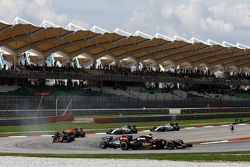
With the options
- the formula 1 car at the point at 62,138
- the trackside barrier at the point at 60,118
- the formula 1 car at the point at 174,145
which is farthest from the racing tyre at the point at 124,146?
the trackside barrier at the point at 60,118

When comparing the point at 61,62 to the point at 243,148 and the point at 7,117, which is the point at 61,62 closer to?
the point at 7,117

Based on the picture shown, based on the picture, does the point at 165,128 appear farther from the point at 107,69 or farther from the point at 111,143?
the point at 107,69

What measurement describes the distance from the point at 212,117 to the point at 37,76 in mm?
24220

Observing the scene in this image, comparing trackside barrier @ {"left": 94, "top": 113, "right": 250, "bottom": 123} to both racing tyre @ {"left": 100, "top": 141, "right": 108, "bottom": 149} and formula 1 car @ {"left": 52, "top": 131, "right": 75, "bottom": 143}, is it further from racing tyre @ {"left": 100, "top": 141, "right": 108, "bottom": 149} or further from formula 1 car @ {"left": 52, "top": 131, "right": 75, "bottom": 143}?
racing tyre @ {"left": 100, "top": 141, "right": 108, "bottom": 149}

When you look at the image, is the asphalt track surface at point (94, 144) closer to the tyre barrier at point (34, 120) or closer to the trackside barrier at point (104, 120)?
the tyre barrier at point (34, 120)

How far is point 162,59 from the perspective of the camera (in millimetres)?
102250

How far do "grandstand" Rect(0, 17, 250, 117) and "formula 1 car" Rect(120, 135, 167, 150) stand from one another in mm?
25042

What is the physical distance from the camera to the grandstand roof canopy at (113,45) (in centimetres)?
6900

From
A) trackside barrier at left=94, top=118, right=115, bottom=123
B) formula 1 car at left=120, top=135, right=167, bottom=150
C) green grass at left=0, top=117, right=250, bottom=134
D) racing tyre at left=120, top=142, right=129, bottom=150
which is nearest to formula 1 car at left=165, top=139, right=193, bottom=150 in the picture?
formula 1 car at left=120, top=135, right=167, bottom=150

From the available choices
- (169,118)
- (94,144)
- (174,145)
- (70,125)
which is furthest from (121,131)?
(169,118)

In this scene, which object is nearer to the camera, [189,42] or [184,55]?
[189,42]

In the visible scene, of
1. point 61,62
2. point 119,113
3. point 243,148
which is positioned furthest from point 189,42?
point 243,148

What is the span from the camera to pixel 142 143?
35.7m

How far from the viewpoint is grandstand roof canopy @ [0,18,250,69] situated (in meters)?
69.0
